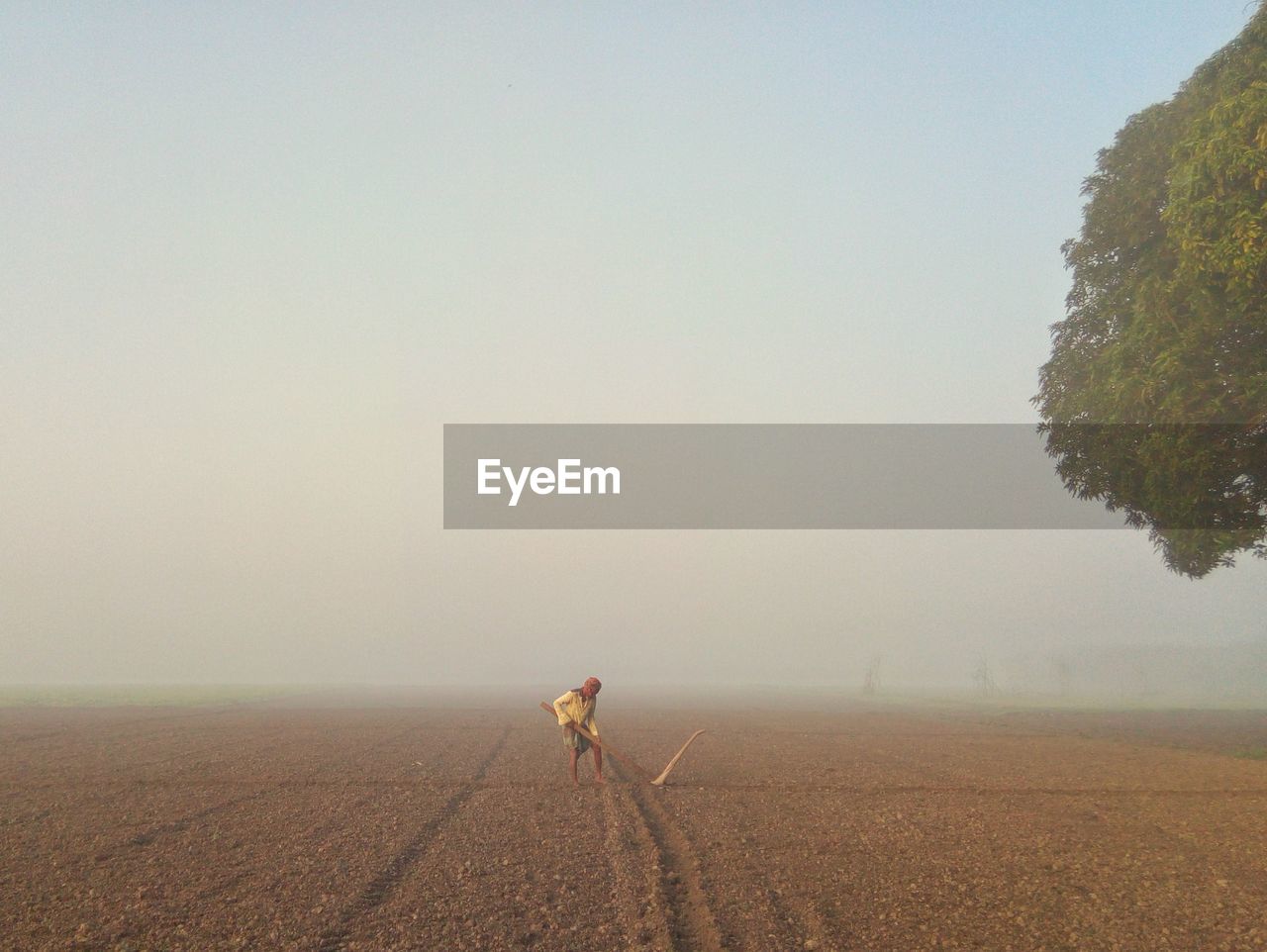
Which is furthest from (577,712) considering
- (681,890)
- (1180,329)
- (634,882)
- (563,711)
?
(1180,329)

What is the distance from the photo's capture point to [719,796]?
16.0 meters

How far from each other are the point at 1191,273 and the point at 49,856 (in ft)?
82.6

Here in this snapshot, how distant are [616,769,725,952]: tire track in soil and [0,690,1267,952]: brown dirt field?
41mm

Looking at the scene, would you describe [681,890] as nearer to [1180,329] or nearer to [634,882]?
[634,882]

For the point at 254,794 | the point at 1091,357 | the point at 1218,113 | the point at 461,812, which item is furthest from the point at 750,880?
the point at 1091,357

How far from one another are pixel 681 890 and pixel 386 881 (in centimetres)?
355

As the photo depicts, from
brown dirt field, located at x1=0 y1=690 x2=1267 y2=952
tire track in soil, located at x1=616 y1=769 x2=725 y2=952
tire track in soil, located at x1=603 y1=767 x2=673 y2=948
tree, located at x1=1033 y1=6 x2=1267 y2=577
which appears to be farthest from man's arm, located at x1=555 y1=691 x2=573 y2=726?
tree, located at x1=1033 y1=6 x2=1267 y2=577

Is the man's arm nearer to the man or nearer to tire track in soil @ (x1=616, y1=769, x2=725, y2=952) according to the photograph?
the man

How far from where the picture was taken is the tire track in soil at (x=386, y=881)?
7852 millimetres

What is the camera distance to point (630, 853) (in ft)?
36.6

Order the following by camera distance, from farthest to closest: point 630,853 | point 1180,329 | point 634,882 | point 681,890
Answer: point 1180,329 → point 630,853 → point 634,882 → point 681,890

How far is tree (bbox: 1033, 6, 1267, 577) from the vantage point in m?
18.7

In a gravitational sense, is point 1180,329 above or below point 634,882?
above

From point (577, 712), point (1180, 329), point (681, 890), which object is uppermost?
point (1180, 329)
